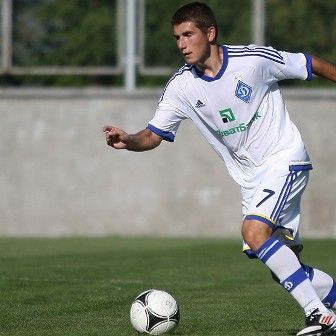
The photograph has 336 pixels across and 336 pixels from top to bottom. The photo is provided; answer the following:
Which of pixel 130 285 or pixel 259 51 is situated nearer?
pixel 259 51

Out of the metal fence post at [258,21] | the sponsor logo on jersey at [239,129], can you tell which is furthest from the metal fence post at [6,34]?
the sponsor logo on jersey at [239,129]

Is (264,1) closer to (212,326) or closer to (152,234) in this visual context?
(152,234)

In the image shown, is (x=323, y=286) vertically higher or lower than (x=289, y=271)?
lower

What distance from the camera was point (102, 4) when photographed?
1919cm

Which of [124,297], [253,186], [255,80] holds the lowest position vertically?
[124,297]

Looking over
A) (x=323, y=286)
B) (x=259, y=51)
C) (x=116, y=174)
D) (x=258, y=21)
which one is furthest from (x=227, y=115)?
(x=258, y=21)

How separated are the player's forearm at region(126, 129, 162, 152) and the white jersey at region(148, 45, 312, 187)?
11.6 inches

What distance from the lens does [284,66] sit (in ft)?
27.5

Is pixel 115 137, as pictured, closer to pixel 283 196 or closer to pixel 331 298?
pixel 283 196

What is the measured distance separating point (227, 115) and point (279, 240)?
94cm

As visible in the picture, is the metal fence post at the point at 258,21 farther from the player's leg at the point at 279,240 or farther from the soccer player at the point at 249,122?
the player's leg at the point at 279,240

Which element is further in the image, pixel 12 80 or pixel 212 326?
pixel 12 80

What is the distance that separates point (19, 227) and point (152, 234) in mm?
2136

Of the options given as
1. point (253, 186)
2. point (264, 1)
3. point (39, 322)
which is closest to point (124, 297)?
point (39, 322)
